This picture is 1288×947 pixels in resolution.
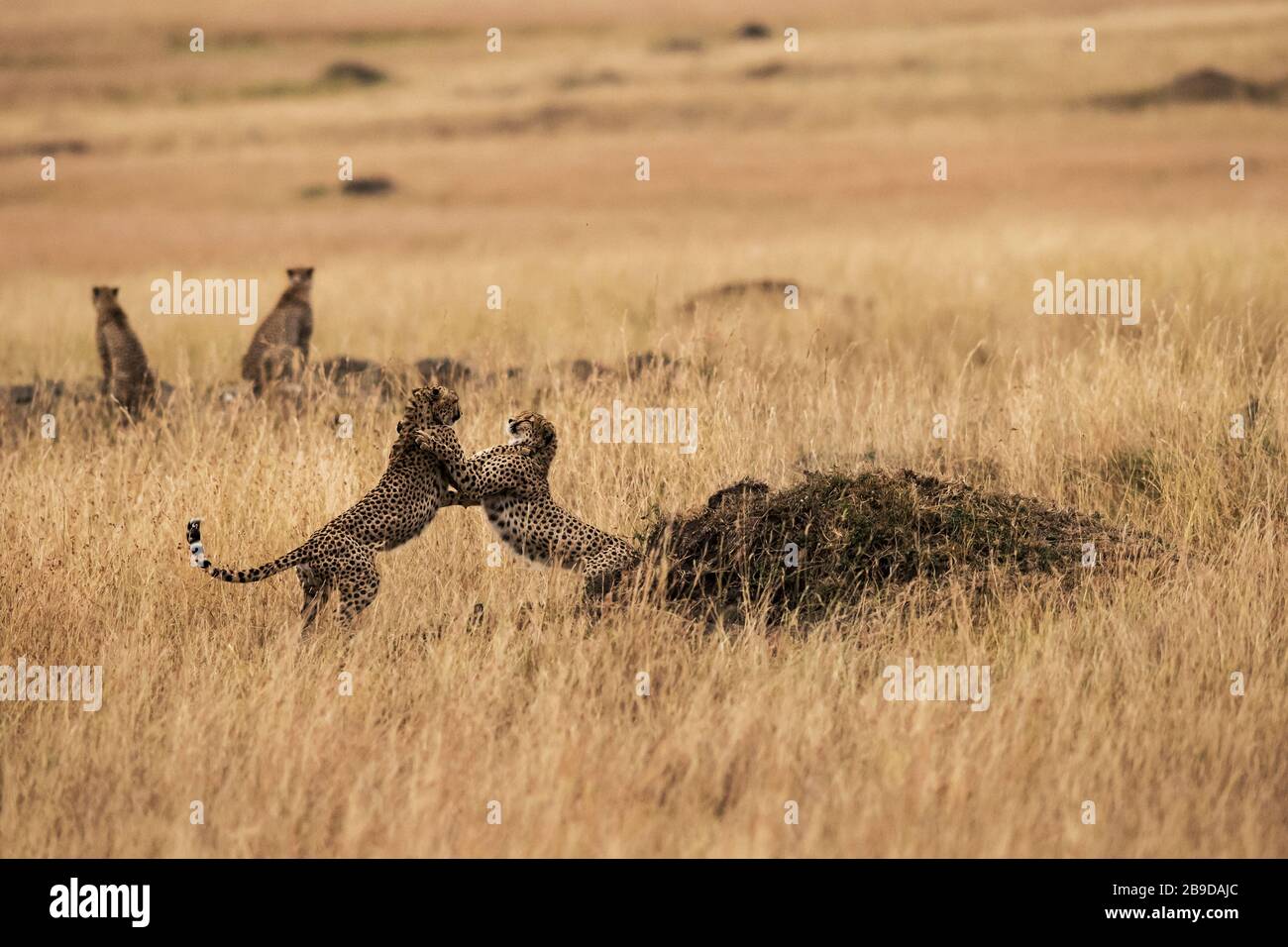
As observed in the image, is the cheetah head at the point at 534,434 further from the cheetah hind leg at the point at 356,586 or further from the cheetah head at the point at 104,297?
the cheetah head at the point at 104,297

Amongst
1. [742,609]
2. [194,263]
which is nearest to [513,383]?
[742,609]

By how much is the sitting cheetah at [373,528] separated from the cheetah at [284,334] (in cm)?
504

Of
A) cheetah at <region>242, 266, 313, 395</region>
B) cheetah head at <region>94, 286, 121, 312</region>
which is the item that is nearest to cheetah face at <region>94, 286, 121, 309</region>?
cheetah head at <region>94, 286, 121, 312</region>

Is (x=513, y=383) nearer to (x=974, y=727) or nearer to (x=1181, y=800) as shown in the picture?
(x=974, y=727)

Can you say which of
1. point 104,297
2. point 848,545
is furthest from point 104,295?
point 848,545

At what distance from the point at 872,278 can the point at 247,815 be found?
48.2 ft

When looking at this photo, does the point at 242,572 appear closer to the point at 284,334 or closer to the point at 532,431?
the point at 532,431

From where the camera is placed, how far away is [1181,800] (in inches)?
192

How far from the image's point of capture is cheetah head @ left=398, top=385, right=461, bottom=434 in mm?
6688

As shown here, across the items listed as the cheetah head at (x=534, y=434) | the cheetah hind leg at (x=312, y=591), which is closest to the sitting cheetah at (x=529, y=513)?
the cheetah head at (x=534, y=434)

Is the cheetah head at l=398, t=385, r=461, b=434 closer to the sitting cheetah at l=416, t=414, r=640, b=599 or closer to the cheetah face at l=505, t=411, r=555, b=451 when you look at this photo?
the sitting cheetah at l=416, t=414, r=640, b=599

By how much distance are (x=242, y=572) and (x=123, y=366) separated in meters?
5.73

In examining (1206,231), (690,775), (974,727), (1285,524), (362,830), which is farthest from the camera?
(1206,231)

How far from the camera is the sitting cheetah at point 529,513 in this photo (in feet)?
21.9
